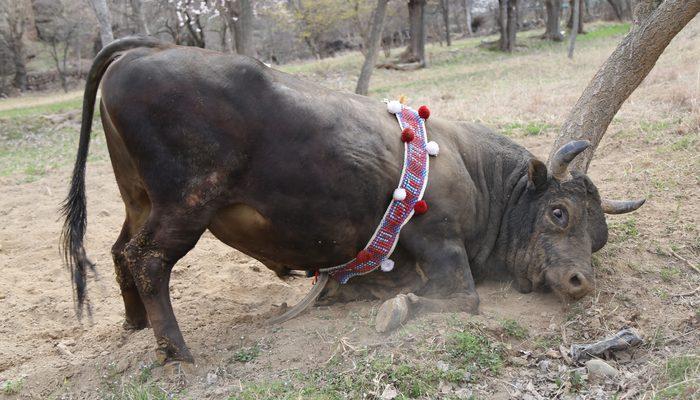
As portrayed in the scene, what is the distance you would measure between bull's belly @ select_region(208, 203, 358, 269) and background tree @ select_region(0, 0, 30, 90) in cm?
2951

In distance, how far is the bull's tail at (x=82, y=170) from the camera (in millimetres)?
4195

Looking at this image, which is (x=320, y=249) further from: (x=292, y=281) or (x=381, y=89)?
(x=381, y=89)

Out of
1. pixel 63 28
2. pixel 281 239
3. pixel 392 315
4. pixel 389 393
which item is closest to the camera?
pixel 389 393

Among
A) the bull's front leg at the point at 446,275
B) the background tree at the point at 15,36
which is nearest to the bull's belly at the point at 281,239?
the bull's front leg at the point at 446,275

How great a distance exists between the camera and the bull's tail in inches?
165

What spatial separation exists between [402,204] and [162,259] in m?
1.55

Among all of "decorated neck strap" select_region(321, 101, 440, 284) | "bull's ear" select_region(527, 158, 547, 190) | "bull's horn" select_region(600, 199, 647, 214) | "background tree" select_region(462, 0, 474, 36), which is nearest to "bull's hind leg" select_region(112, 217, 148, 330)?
"decorated neck strap" select_region(321, 101, 440, 284)

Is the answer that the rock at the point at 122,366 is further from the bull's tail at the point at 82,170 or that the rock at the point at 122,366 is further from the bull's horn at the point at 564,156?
the bull's horn at the point at 564,156

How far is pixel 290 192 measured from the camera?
414 cm

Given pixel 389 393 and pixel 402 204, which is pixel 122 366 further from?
pixel 402 204

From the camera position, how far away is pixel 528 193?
16.6ft

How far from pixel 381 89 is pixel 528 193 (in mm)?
14124

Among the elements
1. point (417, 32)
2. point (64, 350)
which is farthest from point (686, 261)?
point (417, 32)

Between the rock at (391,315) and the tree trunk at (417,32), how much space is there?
21.8 meters
